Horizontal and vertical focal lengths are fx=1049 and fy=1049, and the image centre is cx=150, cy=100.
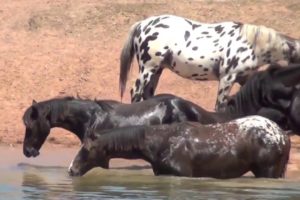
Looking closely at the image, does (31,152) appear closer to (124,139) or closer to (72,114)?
(72,114)

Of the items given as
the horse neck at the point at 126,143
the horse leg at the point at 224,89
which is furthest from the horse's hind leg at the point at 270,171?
the horse leg at the point at 224,89

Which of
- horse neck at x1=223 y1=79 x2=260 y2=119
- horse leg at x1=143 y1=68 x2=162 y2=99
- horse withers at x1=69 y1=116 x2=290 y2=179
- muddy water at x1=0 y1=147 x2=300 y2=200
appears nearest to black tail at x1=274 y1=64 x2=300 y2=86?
horse neck at x1=223 y1=79 x2=260 y2=119

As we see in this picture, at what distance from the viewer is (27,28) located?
2214 centimetres

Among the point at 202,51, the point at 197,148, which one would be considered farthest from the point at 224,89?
the point at 197,148

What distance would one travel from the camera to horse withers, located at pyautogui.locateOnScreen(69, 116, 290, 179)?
11.4 metres

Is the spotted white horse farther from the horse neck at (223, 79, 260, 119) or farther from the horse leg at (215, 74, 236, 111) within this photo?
the horse neck at (223, 79, 260, 119)

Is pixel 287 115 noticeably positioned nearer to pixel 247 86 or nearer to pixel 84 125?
pixel 247 86

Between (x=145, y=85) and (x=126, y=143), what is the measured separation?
12.1 ft

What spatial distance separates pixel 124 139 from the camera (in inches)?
454

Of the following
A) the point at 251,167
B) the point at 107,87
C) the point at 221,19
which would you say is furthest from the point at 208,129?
the point at 221,19

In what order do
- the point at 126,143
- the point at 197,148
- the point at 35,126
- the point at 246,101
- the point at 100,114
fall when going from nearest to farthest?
the point at 197,148 < the point at 126,143 < the point at 100,114 < the point at 35,126 < the point at 246,101

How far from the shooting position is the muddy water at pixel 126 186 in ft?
33.3

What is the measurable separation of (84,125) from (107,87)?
616 cm

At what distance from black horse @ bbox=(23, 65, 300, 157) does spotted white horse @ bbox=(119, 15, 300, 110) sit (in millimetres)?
1140
